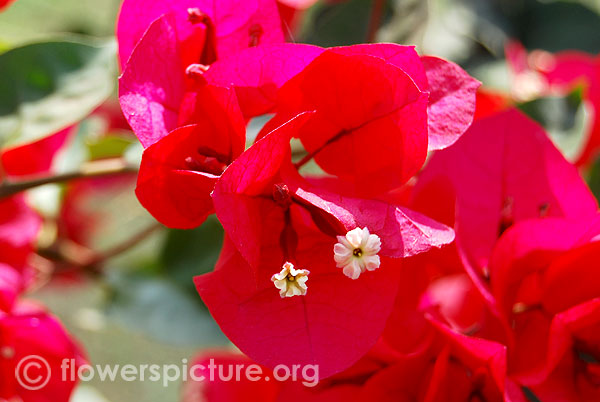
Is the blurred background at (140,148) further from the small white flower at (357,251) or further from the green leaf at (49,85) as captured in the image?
the small white flower at (357,251)

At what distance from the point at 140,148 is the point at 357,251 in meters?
0.23

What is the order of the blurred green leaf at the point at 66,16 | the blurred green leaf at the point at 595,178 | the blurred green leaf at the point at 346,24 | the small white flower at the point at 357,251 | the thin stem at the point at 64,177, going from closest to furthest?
1. the small white flower at the point at 357,251
2. the thin stem at the point at 64,177
3. the blurred green leaf at the point at 595,178
4. the blurred green leaf at the point at 346,24
5. the blurred green leaf at the point at 66,16

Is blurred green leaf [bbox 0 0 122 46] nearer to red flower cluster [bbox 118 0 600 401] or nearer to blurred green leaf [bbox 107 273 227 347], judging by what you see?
blurred green leaf [bbox 107 273 227 347]

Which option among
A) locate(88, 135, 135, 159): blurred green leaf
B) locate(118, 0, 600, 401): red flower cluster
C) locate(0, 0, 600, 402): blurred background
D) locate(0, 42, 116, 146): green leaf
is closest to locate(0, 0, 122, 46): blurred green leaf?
locate(0, 0, 600, 402): blurred background

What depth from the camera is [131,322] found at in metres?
0.77

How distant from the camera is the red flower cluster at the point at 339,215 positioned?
1.23 feet

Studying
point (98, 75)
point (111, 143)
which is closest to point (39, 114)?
point (98, 75)

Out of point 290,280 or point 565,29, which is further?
point 565,29

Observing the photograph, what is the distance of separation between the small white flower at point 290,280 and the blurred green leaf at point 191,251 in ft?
1.22

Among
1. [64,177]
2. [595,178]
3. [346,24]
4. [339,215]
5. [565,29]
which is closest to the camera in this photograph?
[339,215]

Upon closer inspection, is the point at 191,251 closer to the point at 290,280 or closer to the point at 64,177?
the point at 64,177
